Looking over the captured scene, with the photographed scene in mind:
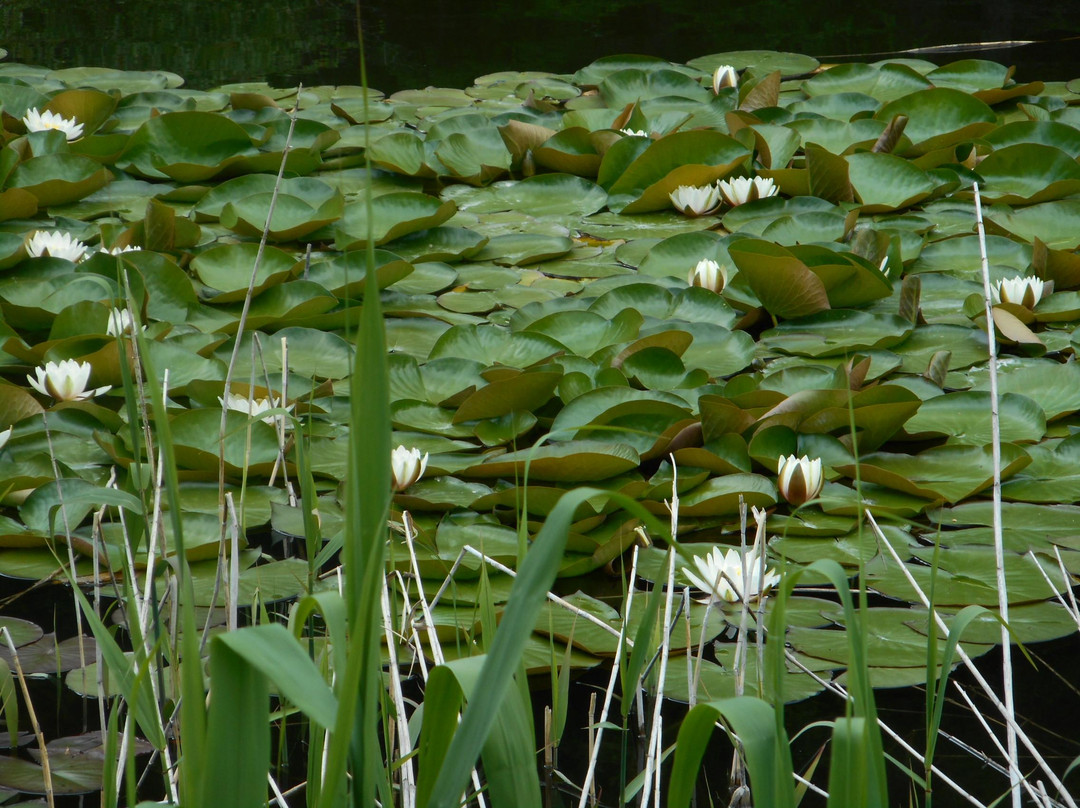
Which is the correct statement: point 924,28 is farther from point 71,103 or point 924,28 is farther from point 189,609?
point 189,609

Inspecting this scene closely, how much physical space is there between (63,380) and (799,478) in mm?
1343

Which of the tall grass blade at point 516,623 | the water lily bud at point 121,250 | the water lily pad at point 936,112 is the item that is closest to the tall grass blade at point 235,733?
the tall grass blade at point 516,623

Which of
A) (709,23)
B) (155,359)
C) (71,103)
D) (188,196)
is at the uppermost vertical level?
(709,23)

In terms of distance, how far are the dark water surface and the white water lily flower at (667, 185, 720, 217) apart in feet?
5.45

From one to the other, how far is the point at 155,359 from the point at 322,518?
0.62m

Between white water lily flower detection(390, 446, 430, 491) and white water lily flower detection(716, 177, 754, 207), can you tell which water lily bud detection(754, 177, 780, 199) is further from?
white water lily flower detection(390, 446, 430, 491)

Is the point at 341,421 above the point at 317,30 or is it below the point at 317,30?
below

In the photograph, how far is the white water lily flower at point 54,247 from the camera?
257cm

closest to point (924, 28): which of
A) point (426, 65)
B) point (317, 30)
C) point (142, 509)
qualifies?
point (426, 65)

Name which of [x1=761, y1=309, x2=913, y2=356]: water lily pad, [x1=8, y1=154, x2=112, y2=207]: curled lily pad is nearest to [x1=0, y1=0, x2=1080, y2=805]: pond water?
[x1=8, y1=154, x2=112, y2=207]: curled lily pad

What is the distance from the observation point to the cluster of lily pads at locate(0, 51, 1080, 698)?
5.81 ft

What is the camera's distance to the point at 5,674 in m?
1.13

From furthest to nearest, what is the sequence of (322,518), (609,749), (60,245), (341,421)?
1. (60,245)
2. (341,421)
3. (322,518)
4. (609,749)

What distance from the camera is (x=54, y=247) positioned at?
101 inches
